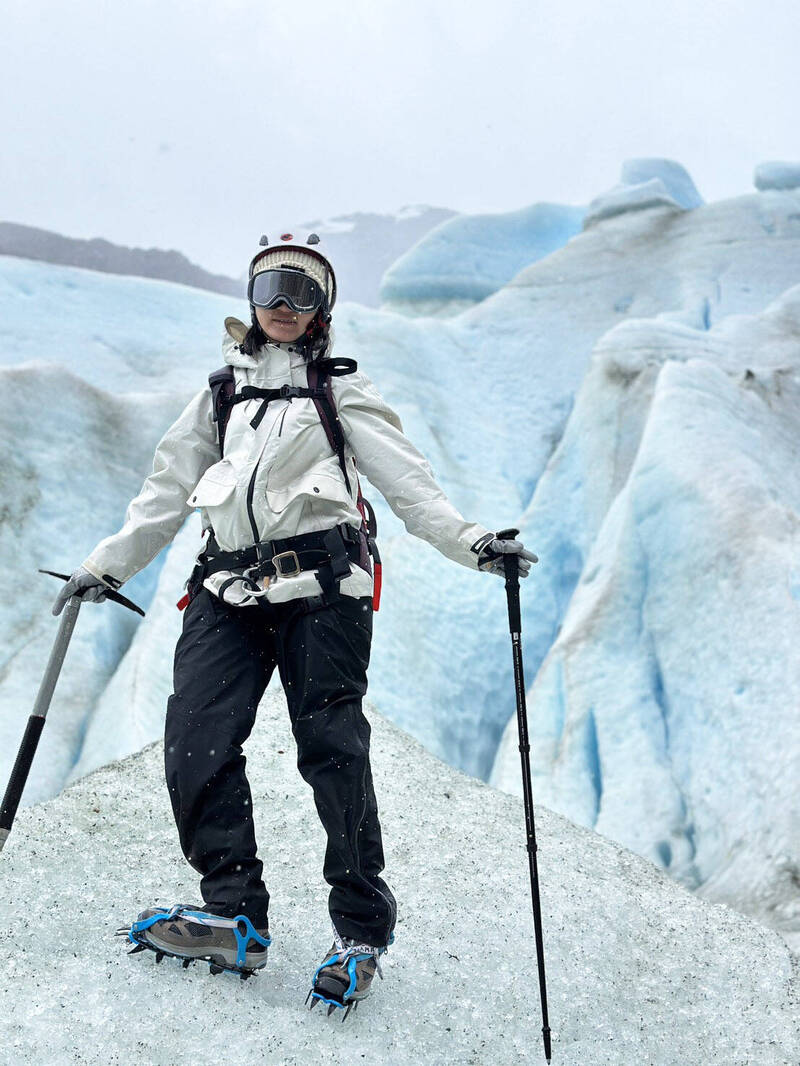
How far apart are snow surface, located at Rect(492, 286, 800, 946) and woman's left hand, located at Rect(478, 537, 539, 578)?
9.88 ft

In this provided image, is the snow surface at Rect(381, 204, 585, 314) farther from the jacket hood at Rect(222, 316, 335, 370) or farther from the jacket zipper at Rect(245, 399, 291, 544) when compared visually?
the jacket zipper at Rect(245, 399, 291, 544)

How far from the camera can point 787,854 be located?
5.67 m

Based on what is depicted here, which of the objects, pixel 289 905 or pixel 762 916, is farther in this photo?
pixel 762 916

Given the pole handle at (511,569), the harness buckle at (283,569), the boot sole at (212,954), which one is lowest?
the boot sole at (212,954)

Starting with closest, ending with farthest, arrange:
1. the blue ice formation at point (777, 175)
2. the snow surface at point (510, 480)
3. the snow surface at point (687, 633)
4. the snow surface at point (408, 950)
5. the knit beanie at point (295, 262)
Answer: the snow surface at point (408, 950), the knit beanie at point (295, 262), the snow surface at point (687, 633), the snow surface at point (510, 480), the blue ice formation at point (777, 175)

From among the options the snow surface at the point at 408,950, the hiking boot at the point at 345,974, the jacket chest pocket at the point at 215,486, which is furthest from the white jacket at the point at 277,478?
the snow surface at the point at 408,950

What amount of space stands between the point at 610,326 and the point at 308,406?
13.0 meters

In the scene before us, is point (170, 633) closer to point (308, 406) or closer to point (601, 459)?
point (601, 459)

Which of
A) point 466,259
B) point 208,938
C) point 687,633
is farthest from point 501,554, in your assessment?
point 466,259

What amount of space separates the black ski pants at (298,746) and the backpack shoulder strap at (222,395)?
23.5 inches

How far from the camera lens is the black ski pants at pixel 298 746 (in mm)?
2807

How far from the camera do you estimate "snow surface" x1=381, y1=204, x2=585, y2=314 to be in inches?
845

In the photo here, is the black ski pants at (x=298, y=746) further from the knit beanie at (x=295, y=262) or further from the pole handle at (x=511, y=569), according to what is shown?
the knit beanie at (x=295, y=262)

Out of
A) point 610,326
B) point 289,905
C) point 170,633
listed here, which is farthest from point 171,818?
point 610,326
